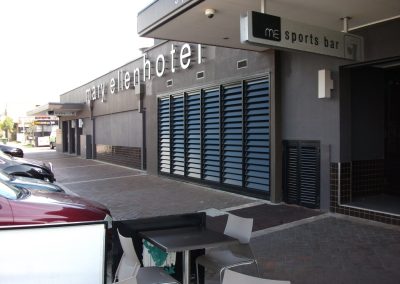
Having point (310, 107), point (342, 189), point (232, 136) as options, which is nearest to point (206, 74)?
point (232, 136)

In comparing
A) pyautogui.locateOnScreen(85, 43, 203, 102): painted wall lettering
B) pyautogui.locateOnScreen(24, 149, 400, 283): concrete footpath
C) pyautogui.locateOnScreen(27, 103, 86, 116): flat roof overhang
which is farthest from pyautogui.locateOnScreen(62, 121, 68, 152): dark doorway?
pyautogui.locateOnScreen(24, 149, 400, 283): concrete footpath

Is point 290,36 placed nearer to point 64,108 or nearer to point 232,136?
point 232,136

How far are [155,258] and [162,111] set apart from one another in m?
10.8

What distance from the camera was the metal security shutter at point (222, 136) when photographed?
9.96m

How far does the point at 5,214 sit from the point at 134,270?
5.44ft

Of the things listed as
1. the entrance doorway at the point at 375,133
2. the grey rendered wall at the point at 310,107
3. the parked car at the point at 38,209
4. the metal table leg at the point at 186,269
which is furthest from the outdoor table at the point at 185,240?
the entrance doorway at the point at 375,133

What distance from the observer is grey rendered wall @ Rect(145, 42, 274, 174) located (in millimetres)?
9984

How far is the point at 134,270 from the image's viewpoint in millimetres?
3990

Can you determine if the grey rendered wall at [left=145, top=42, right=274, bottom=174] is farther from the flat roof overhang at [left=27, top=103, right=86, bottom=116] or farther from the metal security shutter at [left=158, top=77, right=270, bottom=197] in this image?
the flat roof overhang at [left=27, top=103, right=86, bottom=116]

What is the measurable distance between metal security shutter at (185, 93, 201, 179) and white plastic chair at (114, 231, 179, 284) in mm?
8434

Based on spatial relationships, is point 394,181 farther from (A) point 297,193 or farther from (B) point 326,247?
(B) point 326,247

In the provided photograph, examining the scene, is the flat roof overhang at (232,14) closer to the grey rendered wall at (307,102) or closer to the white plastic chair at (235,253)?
the grey rendered wall at (307,102)

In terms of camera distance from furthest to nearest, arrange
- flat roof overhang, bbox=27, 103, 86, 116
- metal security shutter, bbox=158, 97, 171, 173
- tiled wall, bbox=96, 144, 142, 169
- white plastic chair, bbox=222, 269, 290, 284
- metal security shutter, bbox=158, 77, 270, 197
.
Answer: flat roof overhang, bbox=27, 103, 86, 116 → tiled wall, bbox=96, 144, 142, 169 → metal security shutter, bbox=158, 97, 171, 173 → metal security shutter, bbox=158, 77, 270, 197 → white plastic chair, bbox=222, 269, 290, 284

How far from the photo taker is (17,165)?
444 inches
